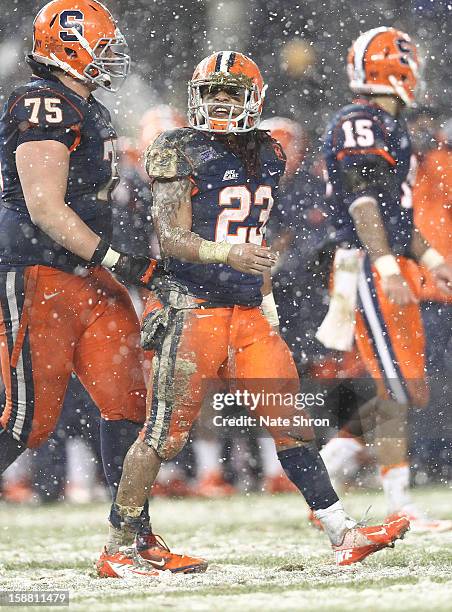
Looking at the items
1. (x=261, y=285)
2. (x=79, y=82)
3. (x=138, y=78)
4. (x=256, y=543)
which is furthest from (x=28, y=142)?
(x=138, y=78)

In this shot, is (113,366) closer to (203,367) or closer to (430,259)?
(203,367)

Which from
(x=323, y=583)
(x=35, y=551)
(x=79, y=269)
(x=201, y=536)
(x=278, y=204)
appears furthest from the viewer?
(x=278, y=204)

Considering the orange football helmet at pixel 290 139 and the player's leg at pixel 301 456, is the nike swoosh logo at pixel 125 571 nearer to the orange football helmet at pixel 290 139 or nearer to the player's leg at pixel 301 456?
the player's leg at pixel 301 456

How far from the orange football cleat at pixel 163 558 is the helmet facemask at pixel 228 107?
1.12m

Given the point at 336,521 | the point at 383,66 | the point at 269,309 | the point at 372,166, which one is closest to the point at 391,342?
the point at 372,166

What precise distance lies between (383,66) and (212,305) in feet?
4.86

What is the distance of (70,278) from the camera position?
346 centimetres

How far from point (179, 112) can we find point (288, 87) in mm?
449

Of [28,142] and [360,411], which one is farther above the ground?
[28,142]

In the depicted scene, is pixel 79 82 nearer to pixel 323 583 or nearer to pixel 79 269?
pixel 79 269

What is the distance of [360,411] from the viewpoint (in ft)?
15.1

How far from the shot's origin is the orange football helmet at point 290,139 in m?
5.03

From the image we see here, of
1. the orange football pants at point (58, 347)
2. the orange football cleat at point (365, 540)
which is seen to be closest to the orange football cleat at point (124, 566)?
the orange football pants at point (58, 347)

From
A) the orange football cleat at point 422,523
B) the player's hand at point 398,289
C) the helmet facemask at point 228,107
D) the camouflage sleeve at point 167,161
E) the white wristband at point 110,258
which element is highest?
the helmet facemask at point 228,107
